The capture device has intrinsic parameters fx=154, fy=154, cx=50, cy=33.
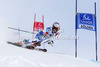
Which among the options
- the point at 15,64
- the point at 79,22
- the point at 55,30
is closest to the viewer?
the point at 15,64

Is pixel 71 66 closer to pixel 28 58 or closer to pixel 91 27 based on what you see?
pixel 28 58

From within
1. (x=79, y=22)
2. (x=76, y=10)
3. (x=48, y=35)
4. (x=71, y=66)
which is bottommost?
(x=71, y=66)

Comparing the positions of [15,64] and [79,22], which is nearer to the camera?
[15,64]

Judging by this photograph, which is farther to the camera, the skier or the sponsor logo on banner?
the skier

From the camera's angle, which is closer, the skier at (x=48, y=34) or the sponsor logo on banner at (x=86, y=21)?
the sponsor logo on banner at (x=86, y=21)

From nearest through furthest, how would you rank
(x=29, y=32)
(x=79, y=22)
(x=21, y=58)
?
(x=21, y=58), (x=79, y=22), (x=29, y=32)

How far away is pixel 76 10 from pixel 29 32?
13.8 feet

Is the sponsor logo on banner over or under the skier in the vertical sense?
over

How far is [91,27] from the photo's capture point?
9672 mm

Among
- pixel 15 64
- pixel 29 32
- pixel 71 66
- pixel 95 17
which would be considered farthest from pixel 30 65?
pixel 29 32

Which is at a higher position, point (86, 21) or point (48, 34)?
point (86, 21)

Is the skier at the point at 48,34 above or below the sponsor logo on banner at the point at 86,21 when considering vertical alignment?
below

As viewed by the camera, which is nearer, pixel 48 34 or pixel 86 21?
pixel 86 21

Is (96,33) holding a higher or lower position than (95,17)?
lower
